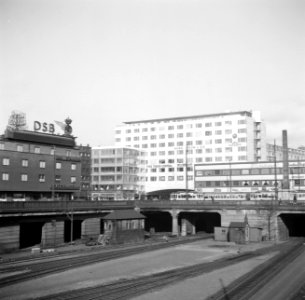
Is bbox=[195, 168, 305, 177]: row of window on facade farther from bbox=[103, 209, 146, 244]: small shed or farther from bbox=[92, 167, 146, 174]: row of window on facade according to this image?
bbox=[103, 209, 146, 244]: small shed

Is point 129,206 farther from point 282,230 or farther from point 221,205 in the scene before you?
point 282,230

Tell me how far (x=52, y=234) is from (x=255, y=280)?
126 feet

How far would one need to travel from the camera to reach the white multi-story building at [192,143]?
5748 inches

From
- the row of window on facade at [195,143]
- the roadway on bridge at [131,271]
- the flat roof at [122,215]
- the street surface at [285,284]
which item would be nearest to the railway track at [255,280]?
the street surface at [285,284]

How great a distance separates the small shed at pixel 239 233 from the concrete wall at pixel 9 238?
126 ft

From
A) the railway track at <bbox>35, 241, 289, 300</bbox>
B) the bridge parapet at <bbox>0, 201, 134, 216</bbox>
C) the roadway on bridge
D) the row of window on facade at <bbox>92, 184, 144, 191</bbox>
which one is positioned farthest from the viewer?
the row of window on facade at <bbox>92, 184, 144, 191</bbox>

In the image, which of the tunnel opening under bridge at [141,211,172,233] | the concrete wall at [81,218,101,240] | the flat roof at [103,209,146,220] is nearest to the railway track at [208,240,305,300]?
the flat roof at [103,209,146,220]

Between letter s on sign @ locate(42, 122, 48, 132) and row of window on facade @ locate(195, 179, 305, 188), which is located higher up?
letter s on sign @ locate(42, 122, 48, 132)

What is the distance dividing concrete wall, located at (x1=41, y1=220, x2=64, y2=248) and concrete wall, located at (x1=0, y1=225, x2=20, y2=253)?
19.5 feet

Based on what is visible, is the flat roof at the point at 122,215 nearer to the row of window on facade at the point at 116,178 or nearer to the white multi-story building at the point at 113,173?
the white multi-story building at the point at 113,173

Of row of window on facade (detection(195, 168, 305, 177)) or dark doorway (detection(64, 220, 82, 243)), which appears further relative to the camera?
row of window on facade (detection(195, 168, 305, 177))

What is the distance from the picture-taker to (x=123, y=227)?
72.4 meters

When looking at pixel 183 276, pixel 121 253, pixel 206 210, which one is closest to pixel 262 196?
pixel 206 210

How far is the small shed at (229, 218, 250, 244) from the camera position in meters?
75.2
